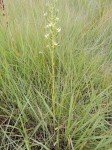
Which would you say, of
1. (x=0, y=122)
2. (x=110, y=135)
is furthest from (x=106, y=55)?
(x=0, y=122)

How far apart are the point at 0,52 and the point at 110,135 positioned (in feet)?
2.74

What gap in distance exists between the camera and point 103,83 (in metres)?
1.36

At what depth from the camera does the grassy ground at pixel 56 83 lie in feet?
3.64

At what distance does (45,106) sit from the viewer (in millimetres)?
1181

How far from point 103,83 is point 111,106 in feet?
0.52

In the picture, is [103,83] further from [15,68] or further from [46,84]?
[15,68]

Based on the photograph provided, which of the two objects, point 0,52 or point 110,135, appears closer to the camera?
point 110,135

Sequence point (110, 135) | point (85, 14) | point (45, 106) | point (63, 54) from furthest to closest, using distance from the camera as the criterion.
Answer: point (85, 14), point (63, 54), point (45, 106), point (110, 135)

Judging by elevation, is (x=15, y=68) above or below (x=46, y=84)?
above

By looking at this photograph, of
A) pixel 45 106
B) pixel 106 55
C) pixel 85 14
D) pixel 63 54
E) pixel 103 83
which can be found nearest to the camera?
pixel 45 106

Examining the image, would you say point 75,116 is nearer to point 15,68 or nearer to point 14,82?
point 14,82

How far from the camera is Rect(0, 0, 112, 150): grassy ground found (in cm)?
111

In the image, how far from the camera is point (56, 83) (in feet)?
4.31

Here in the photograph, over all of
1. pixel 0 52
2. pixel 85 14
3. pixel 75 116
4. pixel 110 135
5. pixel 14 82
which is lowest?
pixel 110 135
